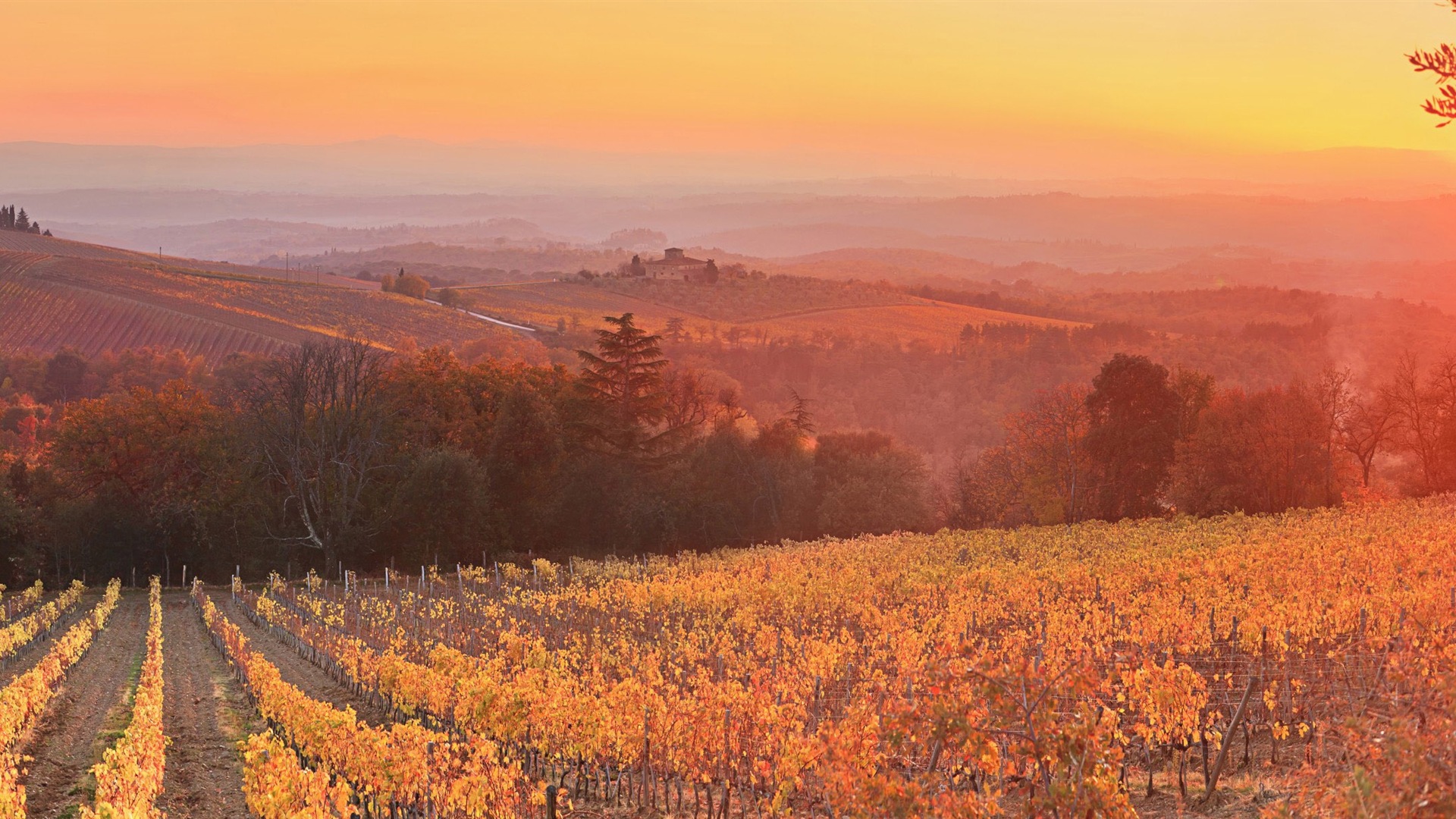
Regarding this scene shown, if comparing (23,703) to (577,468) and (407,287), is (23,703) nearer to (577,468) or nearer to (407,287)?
(577,468)

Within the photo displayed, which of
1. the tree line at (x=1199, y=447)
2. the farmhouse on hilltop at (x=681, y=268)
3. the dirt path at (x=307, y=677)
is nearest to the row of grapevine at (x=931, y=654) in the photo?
the dirt path at (x=307, y=677)

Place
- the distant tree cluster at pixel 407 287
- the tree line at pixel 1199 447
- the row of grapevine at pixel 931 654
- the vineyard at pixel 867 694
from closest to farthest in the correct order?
the vineyard at pixel 867 694 → the row of grapevine at pixel 931 654 → the tree line at pixel 1199 447 → the distant tree cluster at pixel 407 287

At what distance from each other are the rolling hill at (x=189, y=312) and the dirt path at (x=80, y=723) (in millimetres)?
69256

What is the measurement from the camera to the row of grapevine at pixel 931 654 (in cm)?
1030

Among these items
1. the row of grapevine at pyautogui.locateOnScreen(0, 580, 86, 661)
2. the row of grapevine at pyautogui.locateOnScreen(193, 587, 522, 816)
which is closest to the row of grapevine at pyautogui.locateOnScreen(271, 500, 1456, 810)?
the row of grapevine at pyautogui.locateOnScreen(193, 587, 522, 816)

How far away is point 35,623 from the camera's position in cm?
3167

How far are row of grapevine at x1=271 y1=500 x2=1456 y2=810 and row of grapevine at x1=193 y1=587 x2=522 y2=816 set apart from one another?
5.57 ft

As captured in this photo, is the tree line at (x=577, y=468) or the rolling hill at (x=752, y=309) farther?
the rolling hill at (x=752, y=309)

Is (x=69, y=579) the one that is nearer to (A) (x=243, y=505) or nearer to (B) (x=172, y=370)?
(A) (x=243, y=505)

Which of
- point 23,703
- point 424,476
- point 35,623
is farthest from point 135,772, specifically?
point 424,476

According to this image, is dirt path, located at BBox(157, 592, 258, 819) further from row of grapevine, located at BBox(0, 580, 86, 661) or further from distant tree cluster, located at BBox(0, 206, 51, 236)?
distant tree cluster, located at BBox(0, 206, 51, 236)

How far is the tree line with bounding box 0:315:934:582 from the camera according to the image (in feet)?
156

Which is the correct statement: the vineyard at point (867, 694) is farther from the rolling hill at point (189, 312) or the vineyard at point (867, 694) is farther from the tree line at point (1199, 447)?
the rolling hill at point (189, 312)

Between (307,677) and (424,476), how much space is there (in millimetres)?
22322
